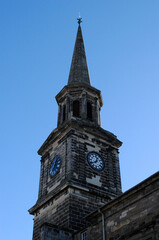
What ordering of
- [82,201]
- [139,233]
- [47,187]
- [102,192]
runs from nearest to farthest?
[139,233] → [82,201] → [102,192] → [47,187]

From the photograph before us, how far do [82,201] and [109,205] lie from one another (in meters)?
5.64

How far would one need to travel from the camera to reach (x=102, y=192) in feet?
89.2

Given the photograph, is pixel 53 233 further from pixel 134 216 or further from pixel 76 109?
pixel 76 109

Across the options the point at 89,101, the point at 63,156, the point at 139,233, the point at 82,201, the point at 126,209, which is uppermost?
the point at 89,101

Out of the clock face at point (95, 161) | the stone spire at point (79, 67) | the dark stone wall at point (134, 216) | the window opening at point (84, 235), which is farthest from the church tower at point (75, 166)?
the dark stone wall at point (134, 216)

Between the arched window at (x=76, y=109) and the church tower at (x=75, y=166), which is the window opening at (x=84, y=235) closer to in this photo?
the church tower at (x=75, y=166)

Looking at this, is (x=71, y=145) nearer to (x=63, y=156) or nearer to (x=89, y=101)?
(x=63, y=156)

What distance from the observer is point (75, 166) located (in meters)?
27.3

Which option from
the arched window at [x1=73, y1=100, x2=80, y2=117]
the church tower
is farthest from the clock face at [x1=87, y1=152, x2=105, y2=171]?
the arched window at [x1=73, y1=100, x2=80, y2=117]

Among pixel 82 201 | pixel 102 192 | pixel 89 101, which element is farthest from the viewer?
pixel 89 101

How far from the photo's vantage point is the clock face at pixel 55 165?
94.7ft

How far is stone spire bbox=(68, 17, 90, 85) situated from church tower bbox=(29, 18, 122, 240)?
1.12 ft

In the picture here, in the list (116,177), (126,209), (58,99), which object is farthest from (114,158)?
(126,209)

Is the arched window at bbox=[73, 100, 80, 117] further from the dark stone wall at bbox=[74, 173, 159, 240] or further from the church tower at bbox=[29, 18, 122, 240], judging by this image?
the dark stone wall at bbox=[74, 173, 159, 240]
